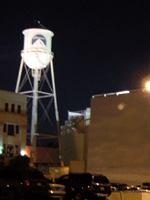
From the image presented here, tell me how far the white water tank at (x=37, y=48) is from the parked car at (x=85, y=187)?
115 ft

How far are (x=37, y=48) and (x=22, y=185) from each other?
129 ft

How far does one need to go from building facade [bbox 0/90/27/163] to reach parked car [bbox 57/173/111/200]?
28.2 metres

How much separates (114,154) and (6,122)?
50.2 feet

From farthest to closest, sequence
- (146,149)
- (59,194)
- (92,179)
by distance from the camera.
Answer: (146,149)
(92,179)
(59,194)

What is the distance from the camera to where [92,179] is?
28.2 metres

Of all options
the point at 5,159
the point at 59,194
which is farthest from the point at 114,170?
the point at 59,194

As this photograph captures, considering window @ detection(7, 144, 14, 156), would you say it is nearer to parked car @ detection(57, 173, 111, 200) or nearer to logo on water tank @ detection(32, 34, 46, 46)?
logo on water tank @ detection(32, 34, 46, 46)

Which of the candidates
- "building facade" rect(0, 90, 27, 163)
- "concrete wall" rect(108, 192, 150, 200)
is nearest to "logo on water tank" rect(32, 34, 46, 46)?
"building facade" rect(0, 90, 27, 163)

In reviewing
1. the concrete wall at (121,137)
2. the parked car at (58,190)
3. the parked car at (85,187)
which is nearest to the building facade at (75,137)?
the concrete wall at (121,137)

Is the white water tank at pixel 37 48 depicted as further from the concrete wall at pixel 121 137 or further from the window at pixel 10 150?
the concrete wall at pixel 121 137

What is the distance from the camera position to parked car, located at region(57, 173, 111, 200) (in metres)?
27.5

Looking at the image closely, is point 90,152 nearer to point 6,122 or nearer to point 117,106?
point 117,106

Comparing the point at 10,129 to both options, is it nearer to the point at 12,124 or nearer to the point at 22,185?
the point at 12,124

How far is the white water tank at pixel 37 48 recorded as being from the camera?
61.5 meters
